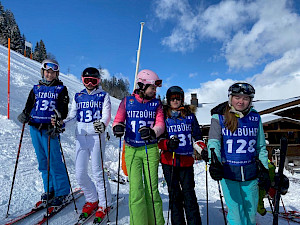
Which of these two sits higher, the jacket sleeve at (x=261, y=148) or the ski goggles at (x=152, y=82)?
the ski goggles at (x=152, y=82)

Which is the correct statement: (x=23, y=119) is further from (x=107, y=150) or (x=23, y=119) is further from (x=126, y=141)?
(x=107, y=150)

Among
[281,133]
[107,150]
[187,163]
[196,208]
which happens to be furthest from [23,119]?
[281,133]

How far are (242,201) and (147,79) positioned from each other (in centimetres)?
207

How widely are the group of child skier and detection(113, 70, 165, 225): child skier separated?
0.01 meters

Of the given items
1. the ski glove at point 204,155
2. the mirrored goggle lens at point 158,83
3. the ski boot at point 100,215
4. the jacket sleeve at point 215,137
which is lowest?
the ski boot at point 100,215

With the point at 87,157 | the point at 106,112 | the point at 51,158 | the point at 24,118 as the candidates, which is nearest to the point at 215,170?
the point at 106,112

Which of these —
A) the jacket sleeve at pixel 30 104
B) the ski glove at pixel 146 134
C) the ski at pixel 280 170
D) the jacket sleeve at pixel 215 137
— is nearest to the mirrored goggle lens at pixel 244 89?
the jacket sleeve at pixel 215 137

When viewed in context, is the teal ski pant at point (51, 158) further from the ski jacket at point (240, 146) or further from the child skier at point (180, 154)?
the ski jacket at point (240, 146)

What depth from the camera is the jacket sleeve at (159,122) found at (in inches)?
110

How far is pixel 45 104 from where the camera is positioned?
344cm

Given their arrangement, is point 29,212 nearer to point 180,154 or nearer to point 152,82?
point 180,154

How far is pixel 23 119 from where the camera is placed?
3.38m

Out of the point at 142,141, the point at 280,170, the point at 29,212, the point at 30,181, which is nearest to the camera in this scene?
the point at 280,170

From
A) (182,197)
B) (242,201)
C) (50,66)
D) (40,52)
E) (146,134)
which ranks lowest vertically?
(182,197)
